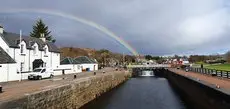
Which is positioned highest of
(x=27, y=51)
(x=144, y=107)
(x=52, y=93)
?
(x=27, y=51)

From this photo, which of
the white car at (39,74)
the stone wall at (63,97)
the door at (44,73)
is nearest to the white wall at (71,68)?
the white car at (39,74)

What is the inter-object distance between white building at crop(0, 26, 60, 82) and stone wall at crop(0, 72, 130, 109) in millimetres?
10845

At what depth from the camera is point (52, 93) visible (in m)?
27.9

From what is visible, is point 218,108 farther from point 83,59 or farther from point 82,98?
point 83,59

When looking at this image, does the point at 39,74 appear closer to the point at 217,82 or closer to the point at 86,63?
the point at 217,82

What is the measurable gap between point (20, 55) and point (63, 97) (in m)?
27.1

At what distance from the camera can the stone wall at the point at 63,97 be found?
21241 mm

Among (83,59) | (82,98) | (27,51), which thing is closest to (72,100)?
(82,98)

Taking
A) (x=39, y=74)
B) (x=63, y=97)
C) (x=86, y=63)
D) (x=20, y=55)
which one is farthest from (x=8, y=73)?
(x=86, y=63)

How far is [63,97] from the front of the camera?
31375 millimetres

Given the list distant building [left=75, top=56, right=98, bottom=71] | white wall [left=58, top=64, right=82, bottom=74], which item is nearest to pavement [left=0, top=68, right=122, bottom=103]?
white wall [left=58, top=64, right=82, bottom=74]

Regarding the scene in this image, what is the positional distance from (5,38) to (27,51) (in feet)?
19.6

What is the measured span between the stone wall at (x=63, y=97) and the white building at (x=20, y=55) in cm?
1084

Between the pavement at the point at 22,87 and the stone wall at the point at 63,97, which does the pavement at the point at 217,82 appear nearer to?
the stone wall at the point at 63,97
